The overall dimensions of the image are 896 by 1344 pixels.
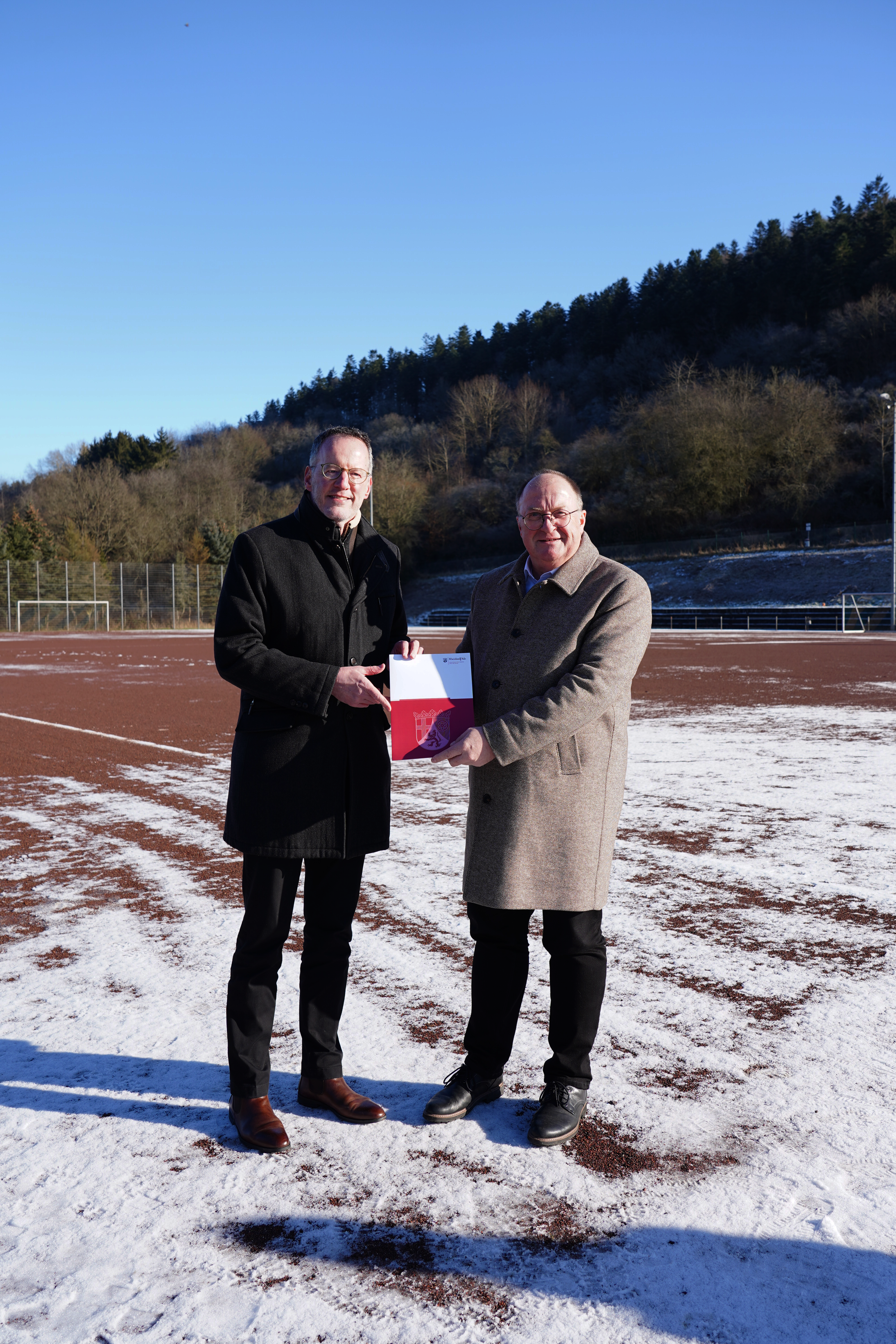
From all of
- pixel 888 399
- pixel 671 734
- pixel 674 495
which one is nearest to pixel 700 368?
pixel 674 495

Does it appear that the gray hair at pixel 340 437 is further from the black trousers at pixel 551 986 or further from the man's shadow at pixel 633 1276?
the man's shadow at pixel 633 1276

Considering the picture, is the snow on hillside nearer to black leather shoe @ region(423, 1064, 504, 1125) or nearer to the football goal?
the football goal

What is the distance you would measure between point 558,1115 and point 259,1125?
872 millimetres

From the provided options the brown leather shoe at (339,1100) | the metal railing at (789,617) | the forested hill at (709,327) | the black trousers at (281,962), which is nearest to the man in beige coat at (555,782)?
the brown leather shoe at (339,1100)

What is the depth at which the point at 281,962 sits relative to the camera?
3113 mm

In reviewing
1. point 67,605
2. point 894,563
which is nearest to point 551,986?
point 894,563

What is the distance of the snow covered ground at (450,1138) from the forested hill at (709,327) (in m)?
73.6

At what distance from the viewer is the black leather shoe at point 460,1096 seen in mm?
3049

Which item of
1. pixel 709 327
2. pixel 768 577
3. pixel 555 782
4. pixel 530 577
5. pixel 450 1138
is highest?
pixel 709 327

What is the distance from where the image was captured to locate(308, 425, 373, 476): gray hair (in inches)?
119

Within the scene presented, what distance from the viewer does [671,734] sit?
37.4 ft

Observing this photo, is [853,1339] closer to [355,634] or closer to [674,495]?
[355,634]

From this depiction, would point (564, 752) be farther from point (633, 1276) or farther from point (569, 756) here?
point (633, 1276)

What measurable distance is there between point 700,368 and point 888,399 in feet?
148
